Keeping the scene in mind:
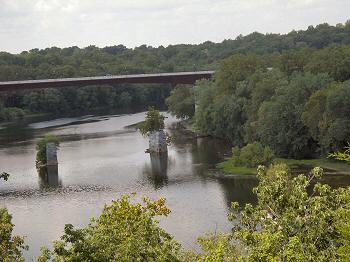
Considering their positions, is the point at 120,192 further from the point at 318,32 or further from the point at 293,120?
the point at 318,32

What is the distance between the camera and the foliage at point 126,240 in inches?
744

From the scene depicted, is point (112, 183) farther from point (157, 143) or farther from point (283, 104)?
point (283, 104)

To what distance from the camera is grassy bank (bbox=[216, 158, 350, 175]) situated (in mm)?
62344

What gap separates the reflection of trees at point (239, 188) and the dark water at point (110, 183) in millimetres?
83

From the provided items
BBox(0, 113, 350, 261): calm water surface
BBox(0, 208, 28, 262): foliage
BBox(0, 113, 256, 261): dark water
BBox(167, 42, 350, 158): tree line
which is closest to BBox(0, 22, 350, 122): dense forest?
BBox(167, 42, 350, 158): tree line

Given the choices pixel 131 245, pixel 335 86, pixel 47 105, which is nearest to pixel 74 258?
pixel 131 245

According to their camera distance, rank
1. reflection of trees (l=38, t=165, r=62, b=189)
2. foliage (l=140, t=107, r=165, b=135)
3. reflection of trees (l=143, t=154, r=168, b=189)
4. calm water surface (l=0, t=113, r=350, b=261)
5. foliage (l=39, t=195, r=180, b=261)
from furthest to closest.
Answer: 1. foliage (l=140, t=107, r=165, b=135)
2. reflection of trees (l=38, t=165, r=62, b=189)
3. reflection of trees (l=143, t=154, r=168, b=189)
4. calm water surface (l=0, t=113, r=350, b=261)
5. foliage (l=39, t=195, r=180, b=261)

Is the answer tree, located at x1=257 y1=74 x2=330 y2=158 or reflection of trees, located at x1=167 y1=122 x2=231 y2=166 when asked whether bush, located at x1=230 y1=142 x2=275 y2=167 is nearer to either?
tree, located at x1=257 y1=74 x2=330 y2=158

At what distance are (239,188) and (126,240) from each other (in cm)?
3902

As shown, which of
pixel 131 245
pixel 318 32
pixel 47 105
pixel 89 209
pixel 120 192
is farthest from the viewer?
pixel 318 32

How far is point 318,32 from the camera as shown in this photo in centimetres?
19788

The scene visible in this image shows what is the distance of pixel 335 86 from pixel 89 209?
2904 centimetres

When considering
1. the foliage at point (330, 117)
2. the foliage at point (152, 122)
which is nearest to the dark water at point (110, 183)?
the foliage at point (152, 122)

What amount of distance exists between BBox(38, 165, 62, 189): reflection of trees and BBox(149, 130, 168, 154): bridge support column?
1332cm
